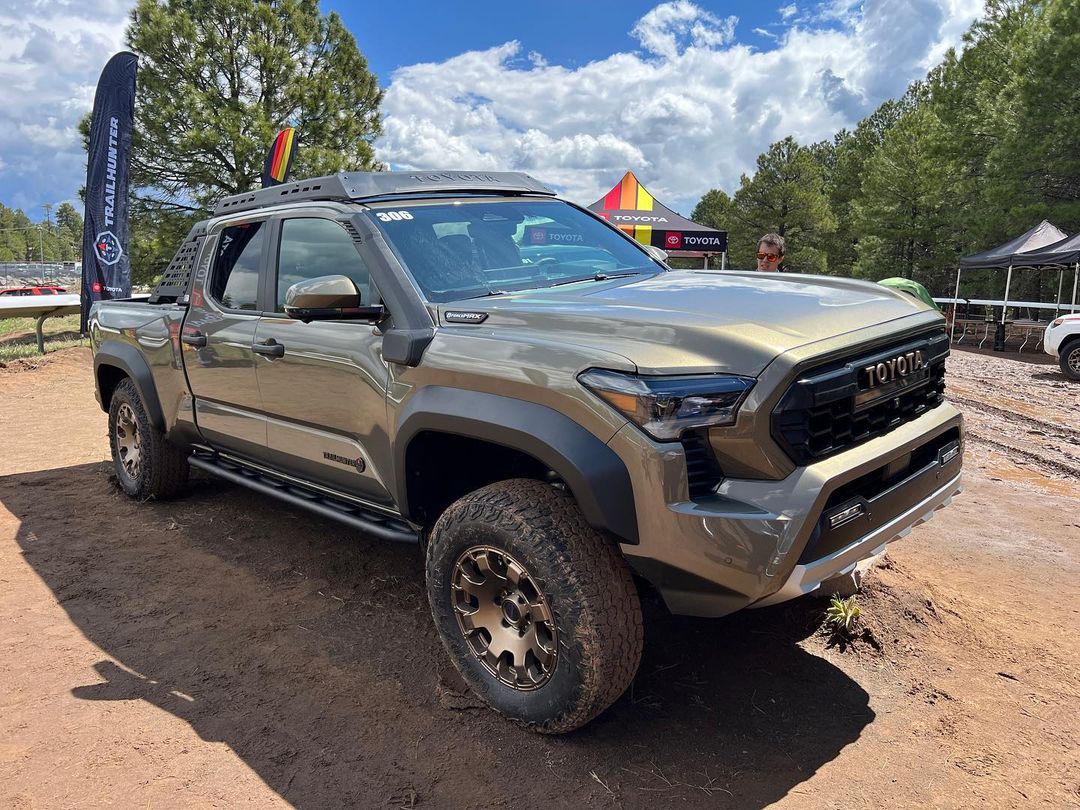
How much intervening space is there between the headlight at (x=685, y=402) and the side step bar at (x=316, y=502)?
140 centimetres

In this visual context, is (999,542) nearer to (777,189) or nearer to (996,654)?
(996,654)

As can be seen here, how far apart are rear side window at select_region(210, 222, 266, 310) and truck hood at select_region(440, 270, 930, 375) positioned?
1595mm

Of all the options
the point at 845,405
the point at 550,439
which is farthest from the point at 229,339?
the point at 845,405

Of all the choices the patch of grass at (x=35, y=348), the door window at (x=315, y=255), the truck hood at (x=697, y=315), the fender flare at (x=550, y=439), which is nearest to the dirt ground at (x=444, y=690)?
the fender flare at (x=550, y=439)

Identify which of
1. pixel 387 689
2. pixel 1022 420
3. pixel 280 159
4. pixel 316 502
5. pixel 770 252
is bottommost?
pixel 1022 420

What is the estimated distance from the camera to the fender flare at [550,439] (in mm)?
2480

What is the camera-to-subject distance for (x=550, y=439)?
8.47 feet

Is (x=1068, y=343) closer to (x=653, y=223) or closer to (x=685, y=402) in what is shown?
(x=653, y=223)

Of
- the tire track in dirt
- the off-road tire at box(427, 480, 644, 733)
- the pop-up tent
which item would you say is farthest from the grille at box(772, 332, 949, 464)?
the pop-up tent

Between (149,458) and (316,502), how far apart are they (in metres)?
2.09

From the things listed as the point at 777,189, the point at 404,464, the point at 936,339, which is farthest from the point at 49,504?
the point at 777,189

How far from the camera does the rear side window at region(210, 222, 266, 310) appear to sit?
427 cm

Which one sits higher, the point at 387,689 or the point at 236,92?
the point at 236,92

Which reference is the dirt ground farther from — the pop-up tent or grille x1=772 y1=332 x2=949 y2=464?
the pop-up tent
